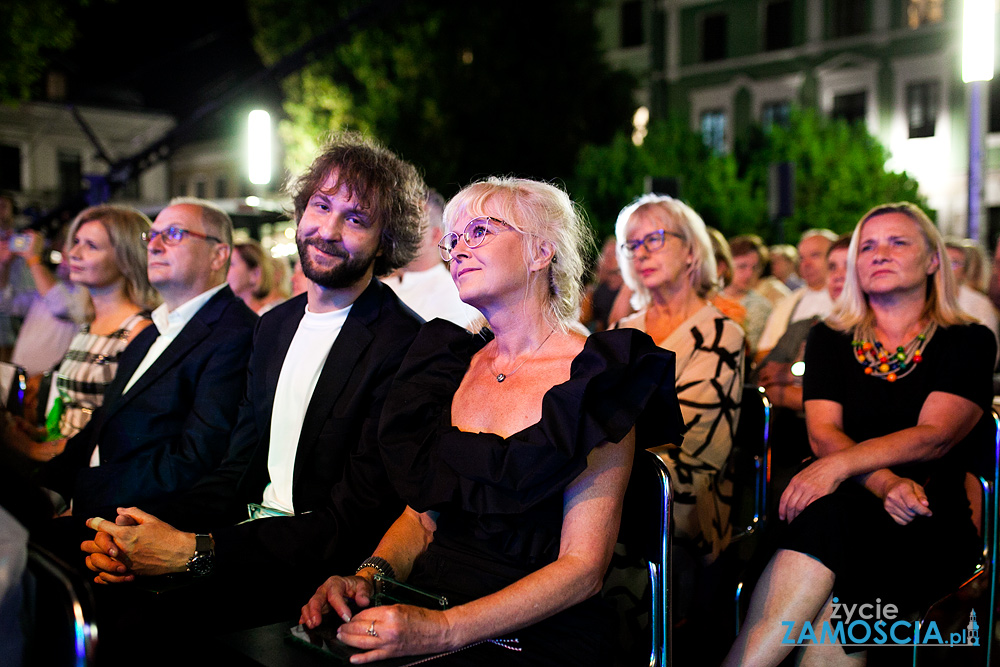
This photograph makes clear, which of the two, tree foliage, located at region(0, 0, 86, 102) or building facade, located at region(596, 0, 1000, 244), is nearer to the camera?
tree foliage, located at region(0, 0, 86, 102)

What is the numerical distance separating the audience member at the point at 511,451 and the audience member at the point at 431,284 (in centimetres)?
186

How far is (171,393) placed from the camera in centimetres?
300

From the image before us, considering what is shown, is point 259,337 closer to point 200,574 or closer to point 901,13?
point 200,574

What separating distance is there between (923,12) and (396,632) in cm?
2775

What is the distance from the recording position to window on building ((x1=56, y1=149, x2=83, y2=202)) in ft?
120

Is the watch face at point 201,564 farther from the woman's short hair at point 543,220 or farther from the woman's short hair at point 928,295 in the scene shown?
the woman's short hair at point 928,295

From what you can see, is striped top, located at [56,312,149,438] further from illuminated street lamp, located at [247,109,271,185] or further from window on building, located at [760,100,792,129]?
window on building, located at [760,100,792,129]

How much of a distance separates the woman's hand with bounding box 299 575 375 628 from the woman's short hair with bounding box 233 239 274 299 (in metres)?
4.31

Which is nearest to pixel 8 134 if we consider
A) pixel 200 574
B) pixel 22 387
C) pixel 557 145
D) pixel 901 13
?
pixel 557 145

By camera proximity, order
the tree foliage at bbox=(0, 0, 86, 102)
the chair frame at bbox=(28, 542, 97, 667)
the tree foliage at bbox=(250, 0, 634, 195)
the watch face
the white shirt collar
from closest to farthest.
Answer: the chair frame at bbox=(28, 542, 97, 667)
the watch face
the white shirt collar
the tree foliage at bbox=(0, 0, 86, 102)
the tree foliage at bbox=(250, 0, 634, 195)

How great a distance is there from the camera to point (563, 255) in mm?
2275

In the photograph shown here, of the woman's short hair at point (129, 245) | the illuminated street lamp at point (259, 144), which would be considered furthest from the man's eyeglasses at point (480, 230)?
the illuminated street lamp at point (259, 144)

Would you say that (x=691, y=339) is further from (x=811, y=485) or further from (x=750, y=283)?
(x=750, y=283)

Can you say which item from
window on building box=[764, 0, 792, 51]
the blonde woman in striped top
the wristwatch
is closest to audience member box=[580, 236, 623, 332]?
the blonde woman in striped top
